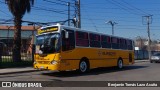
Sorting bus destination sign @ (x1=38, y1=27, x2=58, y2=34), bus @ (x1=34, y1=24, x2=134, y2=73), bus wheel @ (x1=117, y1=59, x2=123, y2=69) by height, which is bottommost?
bus wheel @ (x1=117, y1=59, x2=123, y2=69)

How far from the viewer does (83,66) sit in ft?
66.8

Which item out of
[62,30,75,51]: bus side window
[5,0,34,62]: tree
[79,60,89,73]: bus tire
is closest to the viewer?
[62,30,75,51]: bus side window

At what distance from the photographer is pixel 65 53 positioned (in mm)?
18453

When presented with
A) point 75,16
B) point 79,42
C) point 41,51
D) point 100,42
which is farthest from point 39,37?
point 75,16

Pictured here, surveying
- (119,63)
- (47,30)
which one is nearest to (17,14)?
(47,30)

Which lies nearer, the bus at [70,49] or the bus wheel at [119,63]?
the bus at [70,49]

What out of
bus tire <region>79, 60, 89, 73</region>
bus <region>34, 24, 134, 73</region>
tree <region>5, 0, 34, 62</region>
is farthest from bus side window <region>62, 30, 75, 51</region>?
tree <region>5, 0, 34, 62</region>

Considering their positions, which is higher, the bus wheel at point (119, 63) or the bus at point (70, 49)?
the bus at point (70, 49)

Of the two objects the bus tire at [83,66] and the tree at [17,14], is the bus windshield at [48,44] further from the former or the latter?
the tree at [17,14]

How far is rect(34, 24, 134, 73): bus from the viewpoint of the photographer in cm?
1816

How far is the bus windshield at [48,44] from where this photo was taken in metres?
18.2

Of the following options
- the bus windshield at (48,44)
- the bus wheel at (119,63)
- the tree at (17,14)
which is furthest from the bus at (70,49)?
the tree at (17,14)

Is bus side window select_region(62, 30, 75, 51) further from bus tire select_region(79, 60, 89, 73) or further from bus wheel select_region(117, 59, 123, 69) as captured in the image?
bus wheel select_region(117, 59, 123, 69)

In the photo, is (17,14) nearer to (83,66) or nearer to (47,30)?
(47,30)
